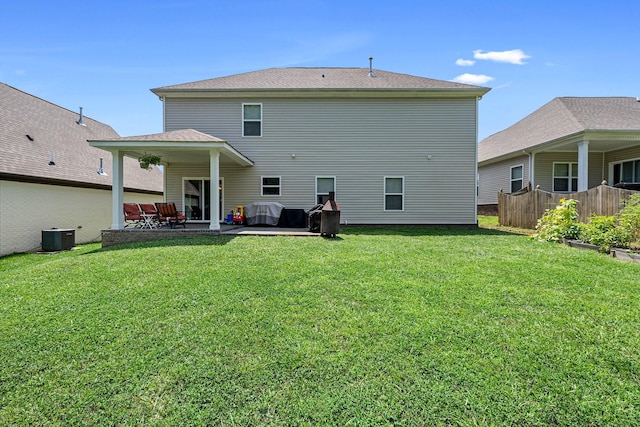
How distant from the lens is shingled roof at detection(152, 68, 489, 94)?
13.1 meters

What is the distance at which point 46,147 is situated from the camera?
13.4 meters

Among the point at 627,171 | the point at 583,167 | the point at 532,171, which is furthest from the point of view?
the point at 532,171

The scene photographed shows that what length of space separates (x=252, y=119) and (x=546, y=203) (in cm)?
1135

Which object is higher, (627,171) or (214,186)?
(627,171)

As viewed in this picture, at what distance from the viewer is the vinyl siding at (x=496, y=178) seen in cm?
1620

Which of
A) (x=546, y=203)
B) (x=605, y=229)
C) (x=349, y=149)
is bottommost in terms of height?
(x=605, y=229)

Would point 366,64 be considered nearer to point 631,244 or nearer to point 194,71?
point 194,71

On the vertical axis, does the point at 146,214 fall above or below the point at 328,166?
below

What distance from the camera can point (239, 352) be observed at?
3.36 metres

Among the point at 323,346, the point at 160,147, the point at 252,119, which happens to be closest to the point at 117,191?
the point at 160,147

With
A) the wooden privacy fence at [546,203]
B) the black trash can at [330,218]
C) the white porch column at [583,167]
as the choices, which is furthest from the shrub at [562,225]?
the black trash can at [330,218]

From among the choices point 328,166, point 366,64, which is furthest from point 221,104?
point 366,64

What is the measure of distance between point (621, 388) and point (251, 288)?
4.13m

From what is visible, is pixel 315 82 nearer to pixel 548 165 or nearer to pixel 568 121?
pixel 568 121
